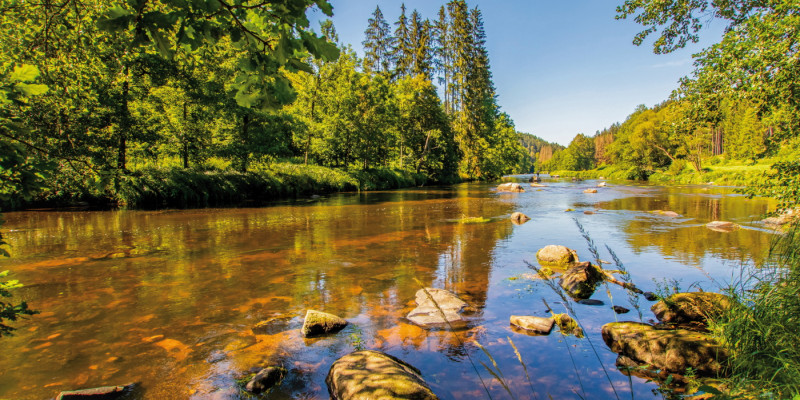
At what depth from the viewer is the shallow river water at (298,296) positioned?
13.5 feet

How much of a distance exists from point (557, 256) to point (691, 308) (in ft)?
11.4

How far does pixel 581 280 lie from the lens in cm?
671

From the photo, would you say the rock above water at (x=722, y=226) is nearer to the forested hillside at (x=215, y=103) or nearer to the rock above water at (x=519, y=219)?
the rock above water at (x=519, y=219)

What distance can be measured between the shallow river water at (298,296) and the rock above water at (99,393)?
0.18 meters

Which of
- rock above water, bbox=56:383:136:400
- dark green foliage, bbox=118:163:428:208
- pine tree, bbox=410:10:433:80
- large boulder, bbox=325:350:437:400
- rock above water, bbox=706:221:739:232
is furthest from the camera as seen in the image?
pine tree, bbox=410:10:433:80

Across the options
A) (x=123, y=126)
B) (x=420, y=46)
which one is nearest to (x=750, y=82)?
(x=123, y=126)

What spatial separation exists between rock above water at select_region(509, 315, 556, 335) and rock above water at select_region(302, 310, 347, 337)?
248cm

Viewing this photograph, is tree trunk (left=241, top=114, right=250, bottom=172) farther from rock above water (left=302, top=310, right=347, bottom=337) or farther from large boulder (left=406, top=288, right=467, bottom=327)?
rock above water (left=302, top=310, right=347, bottom=337)

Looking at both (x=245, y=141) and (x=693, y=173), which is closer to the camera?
(x=245, y=141)

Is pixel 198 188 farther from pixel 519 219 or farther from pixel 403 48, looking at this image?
pixel 403 48

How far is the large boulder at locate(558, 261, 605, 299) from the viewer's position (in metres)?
6.53

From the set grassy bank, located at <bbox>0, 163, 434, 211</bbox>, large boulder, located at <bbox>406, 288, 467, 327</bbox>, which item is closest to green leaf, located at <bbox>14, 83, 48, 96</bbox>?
large boulder, located at <bbox>406, 288, 467, 327</bbox>

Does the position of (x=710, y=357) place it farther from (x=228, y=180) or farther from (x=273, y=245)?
(x=228, y=180)

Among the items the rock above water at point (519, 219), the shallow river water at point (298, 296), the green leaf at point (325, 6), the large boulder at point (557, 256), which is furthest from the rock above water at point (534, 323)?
the rock above water at point (519, 219)
